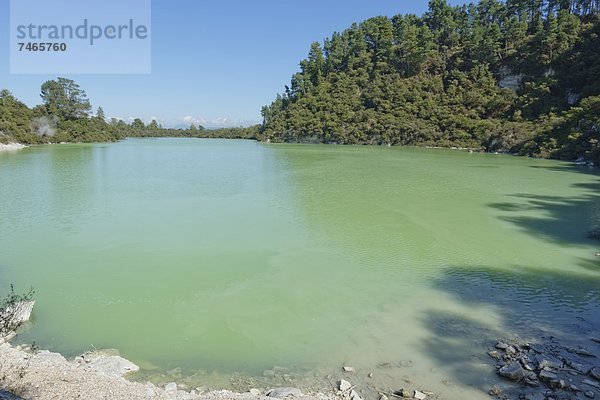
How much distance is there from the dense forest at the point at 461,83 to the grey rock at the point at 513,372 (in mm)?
36478

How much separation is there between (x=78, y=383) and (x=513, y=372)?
5.32 metres

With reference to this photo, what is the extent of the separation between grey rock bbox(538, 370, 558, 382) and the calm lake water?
1.90 ft

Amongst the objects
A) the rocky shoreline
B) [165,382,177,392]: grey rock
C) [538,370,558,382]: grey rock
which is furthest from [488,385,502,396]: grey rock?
[165,382,177,392]: grey rock

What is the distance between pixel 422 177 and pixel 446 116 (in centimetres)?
3962

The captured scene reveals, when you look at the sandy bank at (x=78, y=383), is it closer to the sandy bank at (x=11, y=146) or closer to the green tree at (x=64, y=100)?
the sandy bank at (x=11, y=146)

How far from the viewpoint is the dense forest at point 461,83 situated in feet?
162

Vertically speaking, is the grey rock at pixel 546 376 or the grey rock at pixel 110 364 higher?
the grey rock at pixel 546 376

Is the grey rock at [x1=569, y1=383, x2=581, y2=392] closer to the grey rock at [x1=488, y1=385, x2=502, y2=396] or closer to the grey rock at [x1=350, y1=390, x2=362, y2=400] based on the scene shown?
the grey rock at [x1=488, y1=385, x2=502, y2=396]

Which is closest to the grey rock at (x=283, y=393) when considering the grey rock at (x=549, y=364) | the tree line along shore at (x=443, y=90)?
the grey rock at (x=549, y=364)

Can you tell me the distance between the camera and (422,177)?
26.6m

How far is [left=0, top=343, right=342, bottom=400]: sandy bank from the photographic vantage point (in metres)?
4.26

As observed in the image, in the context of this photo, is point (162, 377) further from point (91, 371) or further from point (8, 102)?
point (8, 102)

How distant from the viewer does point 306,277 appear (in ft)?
31.5

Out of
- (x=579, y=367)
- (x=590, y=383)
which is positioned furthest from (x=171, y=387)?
(x=579, y=367)
